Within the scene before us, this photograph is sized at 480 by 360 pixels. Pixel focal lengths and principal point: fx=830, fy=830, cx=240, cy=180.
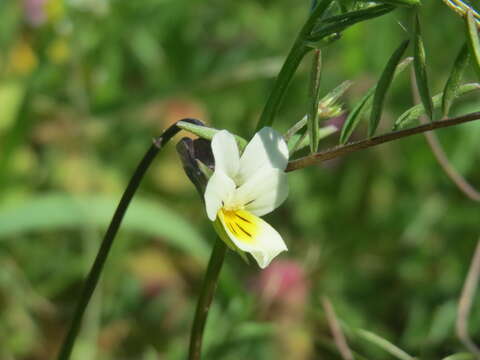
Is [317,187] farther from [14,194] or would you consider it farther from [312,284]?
[14,194]

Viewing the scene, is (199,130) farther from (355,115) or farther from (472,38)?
(472,38)

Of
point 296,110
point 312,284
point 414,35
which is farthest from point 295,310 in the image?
point 414,35

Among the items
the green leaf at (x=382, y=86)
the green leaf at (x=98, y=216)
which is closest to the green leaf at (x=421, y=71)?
the green leaf at (x=382, y=86)

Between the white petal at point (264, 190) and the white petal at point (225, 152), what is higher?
the white petal at point (225, 152)

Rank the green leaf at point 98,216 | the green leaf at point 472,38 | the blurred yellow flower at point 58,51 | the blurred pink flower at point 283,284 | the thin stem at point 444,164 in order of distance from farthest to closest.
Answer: the blurred yellow flower at point 58,51
the blurred pink flower at point 283,284
the green leaf at point 98,216
the thin stem at point 444,164
the green leaf at point 472,38

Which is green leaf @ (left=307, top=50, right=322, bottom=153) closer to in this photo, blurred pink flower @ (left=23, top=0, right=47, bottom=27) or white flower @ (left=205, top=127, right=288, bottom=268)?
white flower @ (left=205, top=127, right=288, bottom=268)

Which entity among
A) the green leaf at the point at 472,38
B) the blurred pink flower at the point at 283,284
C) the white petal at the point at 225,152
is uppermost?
the green leaf at the point at 472,38

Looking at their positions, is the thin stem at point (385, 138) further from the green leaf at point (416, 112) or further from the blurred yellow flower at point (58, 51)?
the blurred yellow flower at point (58, 51)

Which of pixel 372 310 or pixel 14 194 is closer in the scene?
pixel 372 310

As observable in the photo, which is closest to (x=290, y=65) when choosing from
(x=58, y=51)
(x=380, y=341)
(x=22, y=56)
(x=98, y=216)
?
(x=380, y=341)
